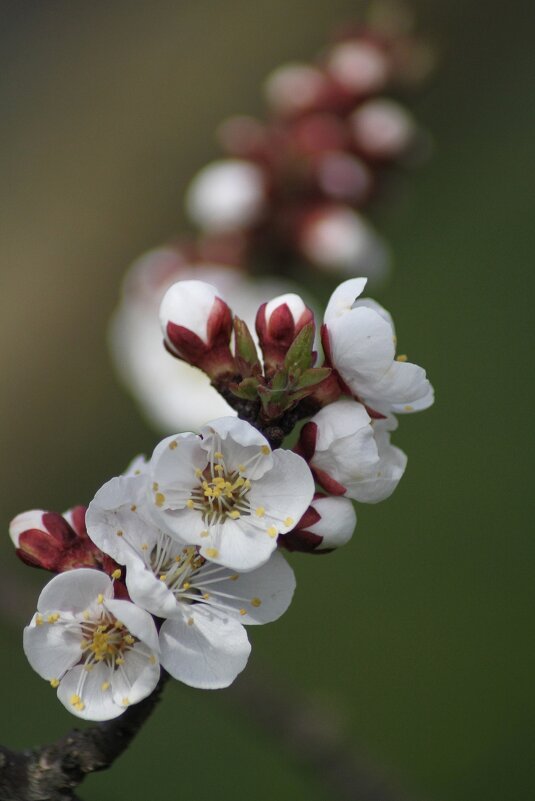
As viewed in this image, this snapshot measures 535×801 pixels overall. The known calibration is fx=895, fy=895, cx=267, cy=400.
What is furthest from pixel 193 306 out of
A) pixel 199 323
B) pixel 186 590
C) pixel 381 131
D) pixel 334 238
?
pixel 381 131

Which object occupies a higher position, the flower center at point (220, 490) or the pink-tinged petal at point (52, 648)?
the flower center at point (220, 490)

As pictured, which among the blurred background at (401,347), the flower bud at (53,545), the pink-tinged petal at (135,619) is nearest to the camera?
the pink-tinged petal at (135,619)

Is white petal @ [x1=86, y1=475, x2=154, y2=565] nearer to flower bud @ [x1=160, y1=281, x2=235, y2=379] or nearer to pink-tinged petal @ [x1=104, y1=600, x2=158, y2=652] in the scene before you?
pink-tinged petal @ [x1=104, y1=600, x2=158, y2=652]

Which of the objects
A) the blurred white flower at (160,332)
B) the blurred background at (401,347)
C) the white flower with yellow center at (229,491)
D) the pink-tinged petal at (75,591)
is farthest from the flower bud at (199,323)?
the blurred background at (401,347)

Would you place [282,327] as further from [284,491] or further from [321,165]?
[321,165]

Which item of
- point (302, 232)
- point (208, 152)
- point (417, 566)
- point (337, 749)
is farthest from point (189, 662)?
point (208, 152)

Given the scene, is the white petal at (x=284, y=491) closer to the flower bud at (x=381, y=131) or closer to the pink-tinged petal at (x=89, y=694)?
the pink-tinged petal at (x=89, y=694)
